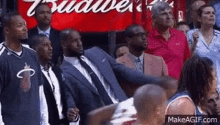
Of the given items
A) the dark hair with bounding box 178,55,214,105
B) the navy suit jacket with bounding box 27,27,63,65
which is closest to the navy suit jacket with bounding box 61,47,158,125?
the navy suit jacket with bounding box 27,27,63,65

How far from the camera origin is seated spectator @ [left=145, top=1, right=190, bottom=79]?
8.64m

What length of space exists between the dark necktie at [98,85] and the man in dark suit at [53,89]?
420 mm

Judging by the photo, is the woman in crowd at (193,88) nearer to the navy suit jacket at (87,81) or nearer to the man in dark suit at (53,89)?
the navy suit jacket at (87,81)

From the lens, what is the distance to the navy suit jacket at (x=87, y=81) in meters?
7.40

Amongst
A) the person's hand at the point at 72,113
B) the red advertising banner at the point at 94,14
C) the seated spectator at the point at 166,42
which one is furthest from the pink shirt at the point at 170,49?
the person's hand at the point at 72,113

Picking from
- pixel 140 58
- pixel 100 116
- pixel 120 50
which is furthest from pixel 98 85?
pixel 120 50

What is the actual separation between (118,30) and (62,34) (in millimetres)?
1724

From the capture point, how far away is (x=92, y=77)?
302 inches

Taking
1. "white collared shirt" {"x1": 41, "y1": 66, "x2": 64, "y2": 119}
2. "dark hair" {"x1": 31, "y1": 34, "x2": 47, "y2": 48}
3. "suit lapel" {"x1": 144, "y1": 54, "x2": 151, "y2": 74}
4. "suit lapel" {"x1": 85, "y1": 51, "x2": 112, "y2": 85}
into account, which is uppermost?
"dark hair" {"x1": 31, "y1": 34, "x2": 47, "y2": 48}

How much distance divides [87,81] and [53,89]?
57cm

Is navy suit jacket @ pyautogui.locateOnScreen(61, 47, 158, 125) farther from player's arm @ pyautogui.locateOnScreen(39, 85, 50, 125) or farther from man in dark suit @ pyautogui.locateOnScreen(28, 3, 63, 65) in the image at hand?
man in dark suit @ pyautogui.locateOnScreen(28, 3, 63, 65)

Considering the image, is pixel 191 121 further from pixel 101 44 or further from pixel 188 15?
pixel 188 15

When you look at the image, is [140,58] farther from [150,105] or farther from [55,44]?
[150,105]

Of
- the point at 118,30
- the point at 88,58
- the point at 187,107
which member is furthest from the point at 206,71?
the point at 118,30
